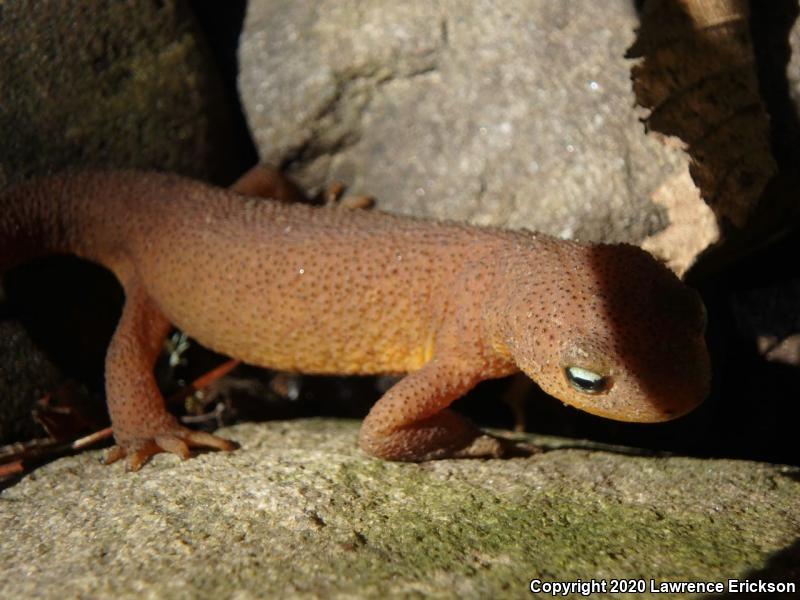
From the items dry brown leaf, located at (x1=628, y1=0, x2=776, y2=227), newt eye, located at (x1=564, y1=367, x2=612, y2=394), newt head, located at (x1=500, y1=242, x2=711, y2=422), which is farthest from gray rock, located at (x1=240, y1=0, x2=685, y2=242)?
newt eye, located at (x1=564, y1=367, x2=612, y2=394)

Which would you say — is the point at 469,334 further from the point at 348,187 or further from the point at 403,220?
the point at 348,187

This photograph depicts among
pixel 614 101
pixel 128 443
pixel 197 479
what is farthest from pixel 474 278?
pixel 128 443

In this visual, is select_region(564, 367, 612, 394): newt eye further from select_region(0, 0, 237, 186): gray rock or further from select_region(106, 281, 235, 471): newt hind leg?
select_region(0, 0, 237, 186): gray rock

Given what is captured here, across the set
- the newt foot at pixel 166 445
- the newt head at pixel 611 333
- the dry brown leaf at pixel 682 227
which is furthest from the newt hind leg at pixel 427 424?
the dry brown leaf at pixel 682 227

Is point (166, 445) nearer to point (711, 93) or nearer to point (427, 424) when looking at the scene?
point (427, 424)

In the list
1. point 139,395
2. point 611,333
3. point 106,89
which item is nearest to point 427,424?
point 611,333

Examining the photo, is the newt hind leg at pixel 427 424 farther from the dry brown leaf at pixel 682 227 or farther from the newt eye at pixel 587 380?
A: the dry brown leaf at pixel 682 227
